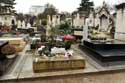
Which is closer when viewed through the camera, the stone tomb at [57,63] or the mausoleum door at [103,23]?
the stone tomb at [57,63]

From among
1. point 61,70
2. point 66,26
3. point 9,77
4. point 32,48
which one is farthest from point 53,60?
point 66,26

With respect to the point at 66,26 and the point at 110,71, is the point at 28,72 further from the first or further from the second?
the point at 66,26

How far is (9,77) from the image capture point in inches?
201

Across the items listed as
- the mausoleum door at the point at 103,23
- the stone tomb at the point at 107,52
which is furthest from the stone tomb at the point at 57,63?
the mausoleum door at the point at 103,23

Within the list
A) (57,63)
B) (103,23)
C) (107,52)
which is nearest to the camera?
(57,63)

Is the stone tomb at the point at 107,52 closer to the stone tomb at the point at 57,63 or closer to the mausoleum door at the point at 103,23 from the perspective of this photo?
the stone tomb at the point at 57,63

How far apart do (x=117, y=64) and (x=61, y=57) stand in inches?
80.5

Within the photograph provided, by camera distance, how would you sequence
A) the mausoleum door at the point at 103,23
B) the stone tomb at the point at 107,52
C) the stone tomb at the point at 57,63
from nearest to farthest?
the stone tomb at the point at 57,63
the stone tomb at the point at 107,52
the mausoleum door at the point at 103,23

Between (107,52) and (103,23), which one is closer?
(107,52)

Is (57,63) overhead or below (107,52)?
below

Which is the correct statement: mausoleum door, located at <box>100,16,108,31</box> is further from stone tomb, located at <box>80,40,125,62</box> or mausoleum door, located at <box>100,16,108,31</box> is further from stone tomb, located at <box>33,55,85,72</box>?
stone tomb, located at <box>33,55,85,72</box>

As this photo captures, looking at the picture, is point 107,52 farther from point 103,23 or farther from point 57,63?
point 103,23

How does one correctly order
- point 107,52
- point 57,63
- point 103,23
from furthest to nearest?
point 103,23 → point 107,52 → point 57,63

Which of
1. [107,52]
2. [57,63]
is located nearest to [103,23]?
[107,52]
